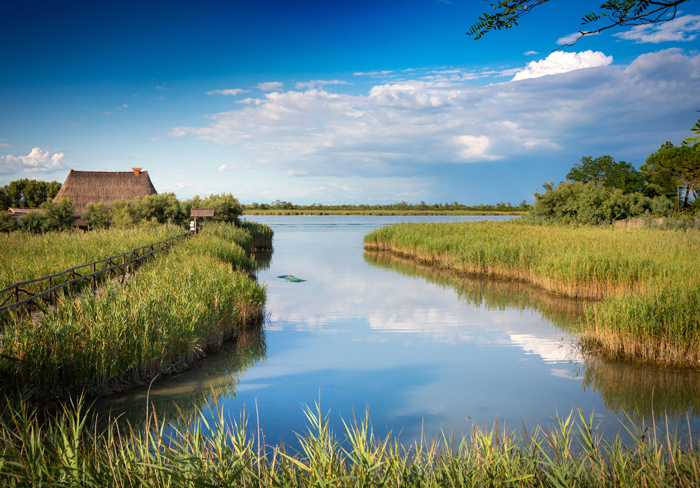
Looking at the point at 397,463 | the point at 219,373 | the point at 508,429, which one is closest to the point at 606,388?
the point at 508,429

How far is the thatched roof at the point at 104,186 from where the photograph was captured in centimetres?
3123

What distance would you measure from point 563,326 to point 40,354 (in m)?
9.93

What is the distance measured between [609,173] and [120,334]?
196 feet

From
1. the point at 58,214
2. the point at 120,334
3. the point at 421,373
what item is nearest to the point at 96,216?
the point at 58,214

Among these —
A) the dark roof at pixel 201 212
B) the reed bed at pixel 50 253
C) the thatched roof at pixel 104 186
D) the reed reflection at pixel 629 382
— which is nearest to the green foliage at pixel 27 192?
the thatched roof at pixel 104 186

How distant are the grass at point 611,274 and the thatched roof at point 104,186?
19920 mm

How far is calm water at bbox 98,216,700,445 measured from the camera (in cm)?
576

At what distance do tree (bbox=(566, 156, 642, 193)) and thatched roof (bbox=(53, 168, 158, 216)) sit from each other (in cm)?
4356

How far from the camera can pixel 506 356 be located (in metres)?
8.26

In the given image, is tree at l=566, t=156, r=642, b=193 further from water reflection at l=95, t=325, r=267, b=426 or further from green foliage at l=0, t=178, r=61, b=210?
green foliage at l=0, t=178, r=61, b=210

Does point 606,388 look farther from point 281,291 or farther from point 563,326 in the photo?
point 281,291

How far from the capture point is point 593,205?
30.0 meters

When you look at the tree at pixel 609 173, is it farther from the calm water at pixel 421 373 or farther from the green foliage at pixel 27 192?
the green foliage at pixel 27 192

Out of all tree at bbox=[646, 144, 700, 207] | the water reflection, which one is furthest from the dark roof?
tree at bbox=[646, 144, 700, 207]
